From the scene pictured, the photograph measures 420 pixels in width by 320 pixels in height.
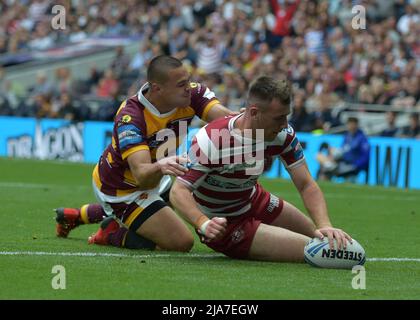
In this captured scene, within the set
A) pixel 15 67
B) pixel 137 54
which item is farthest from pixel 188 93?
pixel 15 67

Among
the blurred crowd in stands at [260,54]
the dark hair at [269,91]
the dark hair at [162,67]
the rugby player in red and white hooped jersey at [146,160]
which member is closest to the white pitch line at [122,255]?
the rugby player in red and white hooped jersey at [146,160]

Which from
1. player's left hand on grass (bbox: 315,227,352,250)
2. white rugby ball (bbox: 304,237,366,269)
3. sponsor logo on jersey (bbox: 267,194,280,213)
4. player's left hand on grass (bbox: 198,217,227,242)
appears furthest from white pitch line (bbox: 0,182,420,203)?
player's left hand on grass (bbox: 198,217,227,242)

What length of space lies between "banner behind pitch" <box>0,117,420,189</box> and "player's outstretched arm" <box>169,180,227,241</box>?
39.4ft

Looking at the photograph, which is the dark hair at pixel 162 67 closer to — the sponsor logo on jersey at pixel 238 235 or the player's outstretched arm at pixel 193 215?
the player's outstretched arm at pixel 193 215

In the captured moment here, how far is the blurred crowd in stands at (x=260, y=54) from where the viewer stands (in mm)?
22938

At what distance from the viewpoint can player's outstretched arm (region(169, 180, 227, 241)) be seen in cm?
787

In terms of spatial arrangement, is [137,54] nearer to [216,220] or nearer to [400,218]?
[400,218]

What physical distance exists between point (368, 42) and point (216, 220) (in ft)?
54.4

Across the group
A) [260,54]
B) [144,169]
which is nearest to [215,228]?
[144,169]

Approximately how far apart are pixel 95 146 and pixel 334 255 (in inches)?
688

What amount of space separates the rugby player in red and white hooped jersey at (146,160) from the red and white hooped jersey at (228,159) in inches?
14.8

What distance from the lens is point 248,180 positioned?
865 cm
